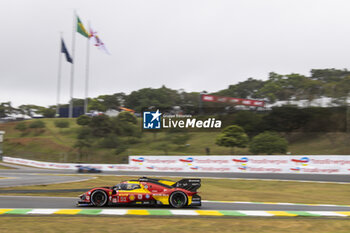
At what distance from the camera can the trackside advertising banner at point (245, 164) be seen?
26.6 m

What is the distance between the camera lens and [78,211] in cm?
1148

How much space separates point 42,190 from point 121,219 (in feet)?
27.1

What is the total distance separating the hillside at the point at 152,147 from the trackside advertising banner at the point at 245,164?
5286 mm

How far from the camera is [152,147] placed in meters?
49.4

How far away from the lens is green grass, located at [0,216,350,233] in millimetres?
8852

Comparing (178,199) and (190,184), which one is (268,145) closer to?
(190,184)

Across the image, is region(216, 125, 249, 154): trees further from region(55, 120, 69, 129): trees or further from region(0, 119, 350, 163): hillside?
region(55, 120, 69, 129): trees

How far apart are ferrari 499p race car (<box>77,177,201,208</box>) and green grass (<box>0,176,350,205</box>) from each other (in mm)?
4034

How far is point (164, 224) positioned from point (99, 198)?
3.68 meters

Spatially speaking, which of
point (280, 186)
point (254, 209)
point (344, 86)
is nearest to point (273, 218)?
point (254, 209)

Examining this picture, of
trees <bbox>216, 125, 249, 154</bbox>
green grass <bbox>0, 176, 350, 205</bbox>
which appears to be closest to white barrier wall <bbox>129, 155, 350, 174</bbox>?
green grass <bbox>0, 176, 350, 205</bbox>

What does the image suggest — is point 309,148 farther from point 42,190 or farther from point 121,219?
point 121,219

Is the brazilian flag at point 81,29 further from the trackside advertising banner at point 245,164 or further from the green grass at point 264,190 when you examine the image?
the green grass at point 264,190

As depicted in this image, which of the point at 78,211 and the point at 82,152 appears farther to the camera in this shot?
the point at 82,152
